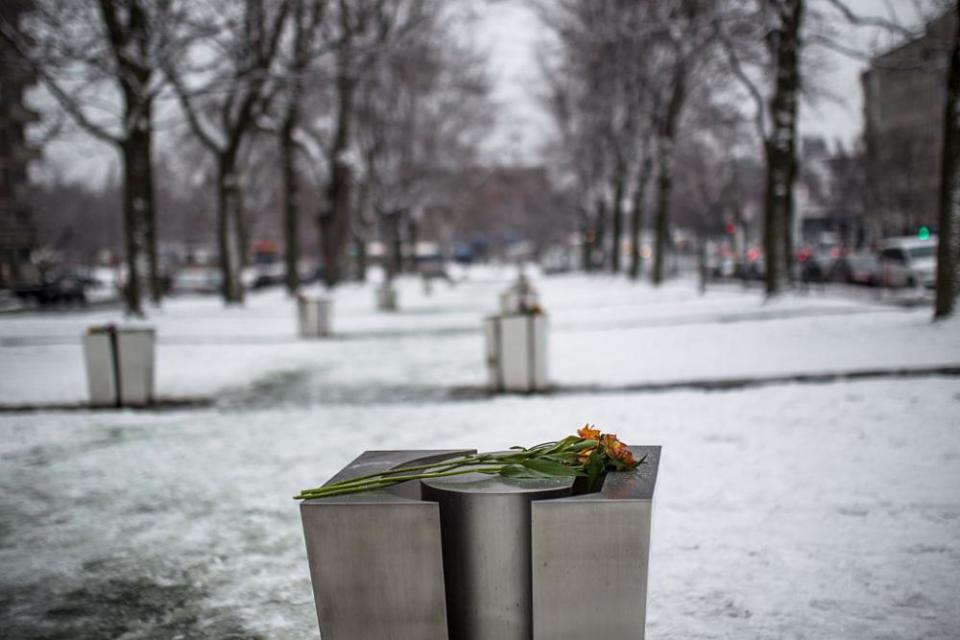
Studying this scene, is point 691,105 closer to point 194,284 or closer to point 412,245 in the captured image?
point 194,284

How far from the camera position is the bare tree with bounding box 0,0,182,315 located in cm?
1948

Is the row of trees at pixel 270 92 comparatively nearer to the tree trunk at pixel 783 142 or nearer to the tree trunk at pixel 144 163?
the tree trunk at pixel 144 163

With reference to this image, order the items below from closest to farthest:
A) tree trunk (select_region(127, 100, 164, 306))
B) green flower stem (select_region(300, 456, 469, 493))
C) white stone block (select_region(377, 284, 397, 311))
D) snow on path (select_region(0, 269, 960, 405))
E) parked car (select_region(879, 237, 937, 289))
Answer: green flower stem (select_region(300, 456, 469, 493)) → snow on path (select_region(0, 269, 960, 405)) → tree trunk (select_region(127, 100, 164, 306)) → white stone block (select_region(377, 284, 397, 311)) → parked car (select_region(879, 237, 937, 289))

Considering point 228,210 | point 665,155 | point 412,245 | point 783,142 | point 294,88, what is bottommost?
point 412,245

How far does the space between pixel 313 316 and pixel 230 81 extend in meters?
5.85

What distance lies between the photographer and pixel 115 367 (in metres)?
12.1

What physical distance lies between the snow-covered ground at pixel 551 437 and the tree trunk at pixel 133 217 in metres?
6.94

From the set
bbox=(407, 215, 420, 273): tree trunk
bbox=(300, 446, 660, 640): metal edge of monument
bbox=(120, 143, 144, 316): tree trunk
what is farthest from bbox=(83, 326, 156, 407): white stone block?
bbox=(407, 215, 420, 273): tree trunk

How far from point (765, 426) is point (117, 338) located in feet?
26.2

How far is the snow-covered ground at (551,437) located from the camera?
4789mm

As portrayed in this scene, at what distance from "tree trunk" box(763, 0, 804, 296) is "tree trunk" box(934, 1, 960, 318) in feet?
16.0

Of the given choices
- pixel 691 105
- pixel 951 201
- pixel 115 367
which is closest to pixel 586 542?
pixel 115 367

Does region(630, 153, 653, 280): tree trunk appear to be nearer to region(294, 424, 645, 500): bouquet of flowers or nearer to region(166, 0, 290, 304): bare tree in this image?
region(166, 0, 290, 304): bare tree

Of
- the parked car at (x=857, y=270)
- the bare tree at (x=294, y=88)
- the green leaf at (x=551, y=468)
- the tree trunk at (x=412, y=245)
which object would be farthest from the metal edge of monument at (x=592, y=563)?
the tree trunk at (x=412, y=245)
